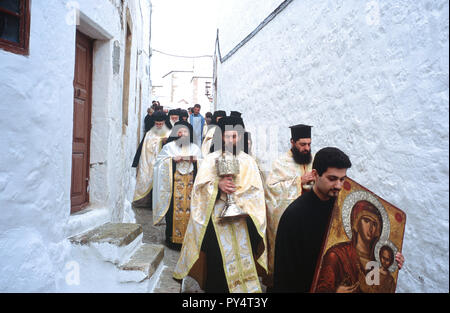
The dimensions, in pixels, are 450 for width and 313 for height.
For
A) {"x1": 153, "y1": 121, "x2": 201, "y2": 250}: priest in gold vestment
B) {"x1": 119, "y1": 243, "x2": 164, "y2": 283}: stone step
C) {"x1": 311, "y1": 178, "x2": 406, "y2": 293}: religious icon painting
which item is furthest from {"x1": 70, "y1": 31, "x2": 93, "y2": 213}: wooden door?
{"x1": 311, "y1": 178, "x2": 406, "y2": 293}: religious icon painting

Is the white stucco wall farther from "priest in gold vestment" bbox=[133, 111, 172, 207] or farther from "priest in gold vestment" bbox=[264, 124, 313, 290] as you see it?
"priest in gold vestment" bbox=[133, 111, 172, 207]

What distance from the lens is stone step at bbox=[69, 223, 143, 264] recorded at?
2787 millimetres

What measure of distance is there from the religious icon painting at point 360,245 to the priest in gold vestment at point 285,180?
174 centimetres

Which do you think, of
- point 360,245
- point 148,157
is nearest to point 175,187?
point 148,157

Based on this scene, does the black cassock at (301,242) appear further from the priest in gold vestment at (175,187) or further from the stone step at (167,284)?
the priest in gold vestment at (175,187)

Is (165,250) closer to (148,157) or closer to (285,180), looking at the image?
(285,180)

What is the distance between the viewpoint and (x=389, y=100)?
3.14 meters

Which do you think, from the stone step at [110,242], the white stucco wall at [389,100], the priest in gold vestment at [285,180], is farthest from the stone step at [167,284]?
the white stucco wall at [389,100]

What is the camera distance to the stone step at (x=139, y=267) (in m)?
2.84

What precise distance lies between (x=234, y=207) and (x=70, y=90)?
6.12 feet

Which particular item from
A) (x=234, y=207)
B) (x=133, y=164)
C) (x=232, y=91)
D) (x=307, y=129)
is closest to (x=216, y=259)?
(x=234, y=207)

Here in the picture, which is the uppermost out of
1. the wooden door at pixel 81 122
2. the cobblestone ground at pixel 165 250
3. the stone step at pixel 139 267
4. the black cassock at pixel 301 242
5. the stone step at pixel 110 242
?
the wooden door at pixel 81 122

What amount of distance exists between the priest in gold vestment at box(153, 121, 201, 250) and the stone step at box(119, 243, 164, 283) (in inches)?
73.5
